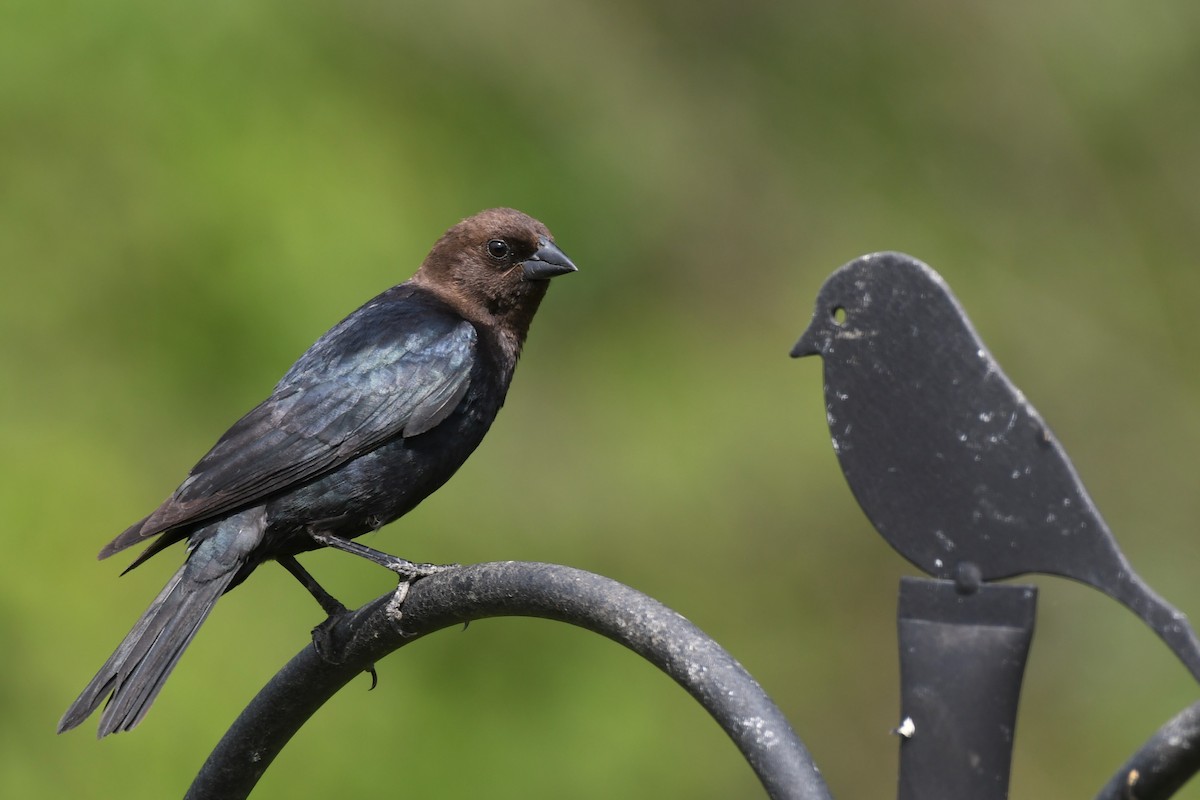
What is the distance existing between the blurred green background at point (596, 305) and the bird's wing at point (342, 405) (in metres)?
1.54

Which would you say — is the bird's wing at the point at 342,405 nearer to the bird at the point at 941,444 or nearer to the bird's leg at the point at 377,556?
the bird's leg at the point at 377,556

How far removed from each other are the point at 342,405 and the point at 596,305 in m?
3.20

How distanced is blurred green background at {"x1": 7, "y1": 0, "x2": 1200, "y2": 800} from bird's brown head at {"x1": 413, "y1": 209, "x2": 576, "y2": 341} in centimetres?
136

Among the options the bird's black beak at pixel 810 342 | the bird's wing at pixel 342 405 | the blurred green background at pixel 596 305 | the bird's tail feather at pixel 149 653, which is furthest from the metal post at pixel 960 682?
the blurred green background at pixel 596 305

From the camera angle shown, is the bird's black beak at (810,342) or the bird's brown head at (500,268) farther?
the bird's brown head at (500,268)

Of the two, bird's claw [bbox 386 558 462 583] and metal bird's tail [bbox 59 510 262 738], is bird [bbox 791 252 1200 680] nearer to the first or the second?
bird's claw [bbox 386 558 462 583]

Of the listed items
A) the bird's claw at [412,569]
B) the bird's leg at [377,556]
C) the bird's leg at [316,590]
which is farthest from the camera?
the bird's leg at [316,590]

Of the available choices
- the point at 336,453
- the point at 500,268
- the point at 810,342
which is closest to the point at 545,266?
the point at 500,268

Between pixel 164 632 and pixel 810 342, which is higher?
pixel 810 342

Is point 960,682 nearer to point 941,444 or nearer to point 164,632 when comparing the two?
point 941,444

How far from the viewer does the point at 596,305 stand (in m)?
6.67

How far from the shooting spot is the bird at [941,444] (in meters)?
1.54

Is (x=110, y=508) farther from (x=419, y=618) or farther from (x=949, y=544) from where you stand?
(x=949, y=544)

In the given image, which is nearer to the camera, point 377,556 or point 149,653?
point 149,653
